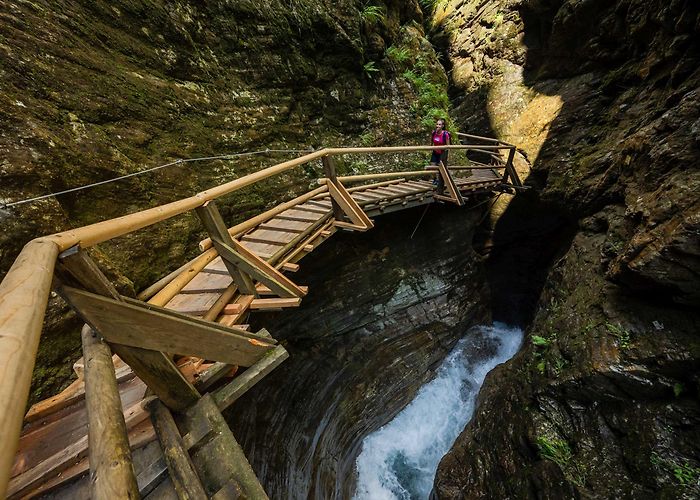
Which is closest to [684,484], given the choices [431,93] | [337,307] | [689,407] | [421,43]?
[689,407]

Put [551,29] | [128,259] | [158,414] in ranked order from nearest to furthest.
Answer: [158,414], [128,259], [551,29]

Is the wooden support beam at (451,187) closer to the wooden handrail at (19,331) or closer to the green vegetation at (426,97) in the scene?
the green vegetation at (426,97)

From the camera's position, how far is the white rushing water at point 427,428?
723 centimetres

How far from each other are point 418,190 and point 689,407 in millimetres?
5726

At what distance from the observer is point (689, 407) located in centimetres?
416

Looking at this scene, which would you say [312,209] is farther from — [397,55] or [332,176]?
[397,55]

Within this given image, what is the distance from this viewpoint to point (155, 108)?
182 inches

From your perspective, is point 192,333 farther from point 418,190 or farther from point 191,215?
point 418,190

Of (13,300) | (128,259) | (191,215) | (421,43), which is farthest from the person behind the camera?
(421,43)

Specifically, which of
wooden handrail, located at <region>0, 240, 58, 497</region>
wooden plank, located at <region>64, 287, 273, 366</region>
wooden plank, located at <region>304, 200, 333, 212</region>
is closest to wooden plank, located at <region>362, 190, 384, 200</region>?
wooden plank, located at <region>304, 200, 333, 212</region>

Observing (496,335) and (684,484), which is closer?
(684,484)

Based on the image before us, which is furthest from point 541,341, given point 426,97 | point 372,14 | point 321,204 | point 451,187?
point 372,14

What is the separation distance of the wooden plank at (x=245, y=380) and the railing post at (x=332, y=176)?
275 cm

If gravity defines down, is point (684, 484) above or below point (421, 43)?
below
